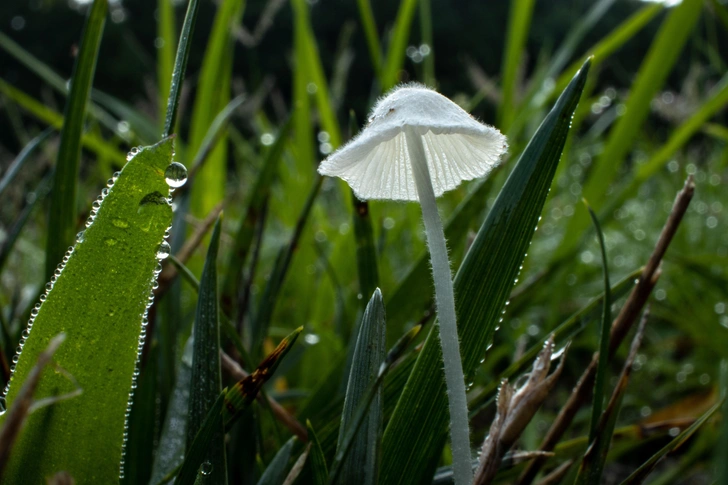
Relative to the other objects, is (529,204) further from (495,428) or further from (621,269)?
(621,269)

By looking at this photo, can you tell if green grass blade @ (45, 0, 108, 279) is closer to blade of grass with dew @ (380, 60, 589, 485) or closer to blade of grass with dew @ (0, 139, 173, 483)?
blade of grass with dew @ (0, 139, 173, 483)

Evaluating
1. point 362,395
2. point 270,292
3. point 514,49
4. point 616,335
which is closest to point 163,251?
point 362,395

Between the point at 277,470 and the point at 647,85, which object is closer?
the point at 277,470

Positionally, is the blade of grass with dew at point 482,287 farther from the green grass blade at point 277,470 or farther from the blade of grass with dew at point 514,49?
the blade of grass with dew at point 514,49

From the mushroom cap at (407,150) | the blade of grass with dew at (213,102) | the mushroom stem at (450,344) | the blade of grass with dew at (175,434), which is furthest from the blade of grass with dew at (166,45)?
the mushroom stem at (450,344)

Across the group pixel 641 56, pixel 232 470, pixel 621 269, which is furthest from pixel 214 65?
pixel 641 56

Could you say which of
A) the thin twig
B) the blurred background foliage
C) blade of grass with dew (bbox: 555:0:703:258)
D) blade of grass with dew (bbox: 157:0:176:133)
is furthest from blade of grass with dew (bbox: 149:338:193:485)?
blade of grass with dew (bbox: 157:0:176:133)

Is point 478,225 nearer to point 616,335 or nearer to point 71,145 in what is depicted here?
point 616,335
